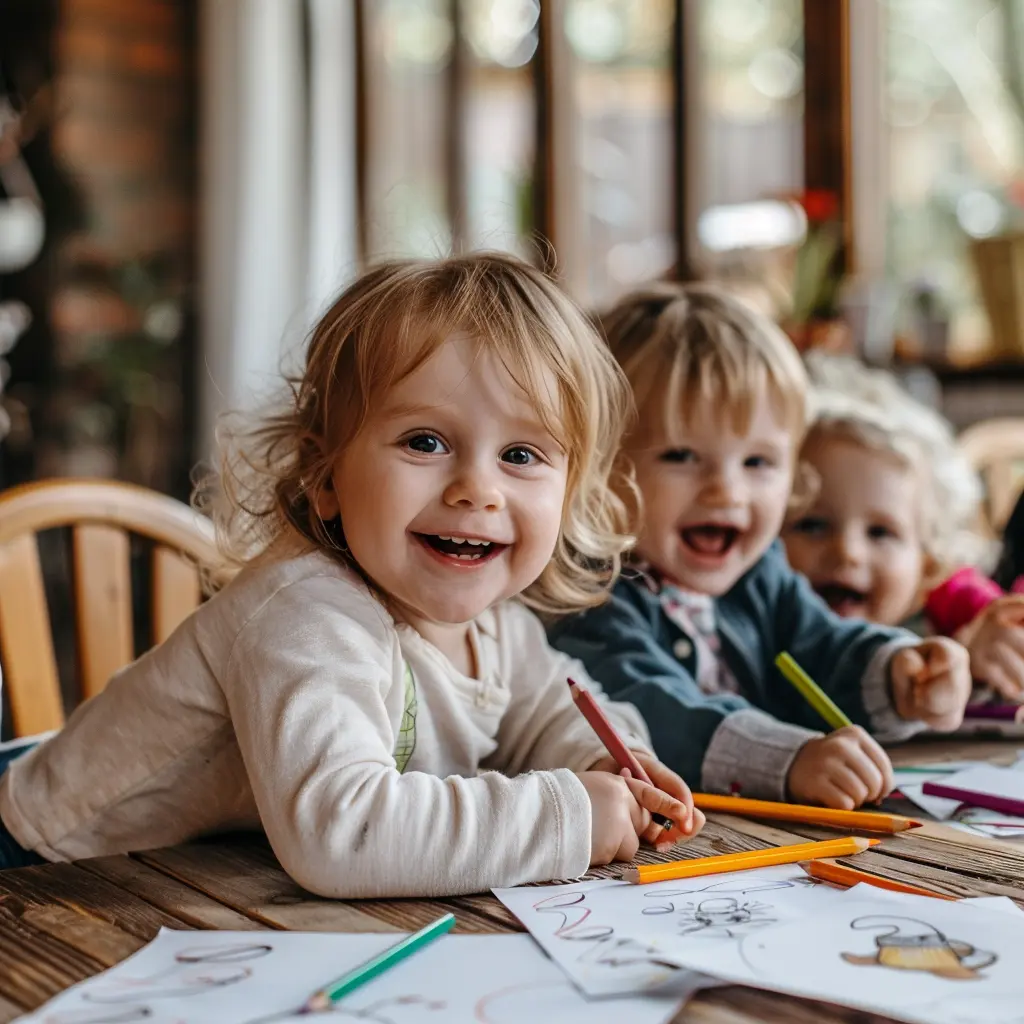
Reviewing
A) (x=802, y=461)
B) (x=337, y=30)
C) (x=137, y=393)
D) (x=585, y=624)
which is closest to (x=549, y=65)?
(x=337, y=30)

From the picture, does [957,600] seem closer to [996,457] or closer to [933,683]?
[933,683]

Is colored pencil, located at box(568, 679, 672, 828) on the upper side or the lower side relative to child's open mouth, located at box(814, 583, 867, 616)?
upper

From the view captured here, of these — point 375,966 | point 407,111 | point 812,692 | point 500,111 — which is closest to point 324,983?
point 375,966

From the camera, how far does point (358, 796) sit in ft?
2.54

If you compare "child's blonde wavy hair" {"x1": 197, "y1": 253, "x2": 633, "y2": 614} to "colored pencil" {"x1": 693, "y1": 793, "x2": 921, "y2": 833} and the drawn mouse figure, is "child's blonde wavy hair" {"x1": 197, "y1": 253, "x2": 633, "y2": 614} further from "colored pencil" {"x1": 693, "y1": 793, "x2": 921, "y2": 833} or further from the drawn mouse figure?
the drawn mouse figure

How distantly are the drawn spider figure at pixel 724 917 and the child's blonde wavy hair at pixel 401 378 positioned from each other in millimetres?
355

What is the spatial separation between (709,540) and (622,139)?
2906mm

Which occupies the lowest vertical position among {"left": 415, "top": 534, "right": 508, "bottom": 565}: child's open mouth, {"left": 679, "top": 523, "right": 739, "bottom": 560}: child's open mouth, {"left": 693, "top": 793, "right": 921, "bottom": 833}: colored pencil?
{"left": 693, "top": 793, "right": 921, "bottom": 833}: colored pencil

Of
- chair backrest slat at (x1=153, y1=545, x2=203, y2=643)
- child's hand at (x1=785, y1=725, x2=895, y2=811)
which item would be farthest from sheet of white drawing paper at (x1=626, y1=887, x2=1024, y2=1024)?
chair backrest slat at (x1=153, y1=545, x2=203, y2=643)

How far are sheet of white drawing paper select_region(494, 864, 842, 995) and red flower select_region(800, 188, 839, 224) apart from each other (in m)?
2.71

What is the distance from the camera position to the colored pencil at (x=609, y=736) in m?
0.88

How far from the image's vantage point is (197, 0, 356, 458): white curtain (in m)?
4.52

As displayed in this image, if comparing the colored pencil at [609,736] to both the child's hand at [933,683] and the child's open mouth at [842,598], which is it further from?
the child's open mouth at [842,598]

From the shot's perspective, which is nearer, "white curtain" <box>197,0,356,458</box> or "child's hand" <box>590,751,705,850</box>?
"child's hand" <box>590,751,705,850</box>
